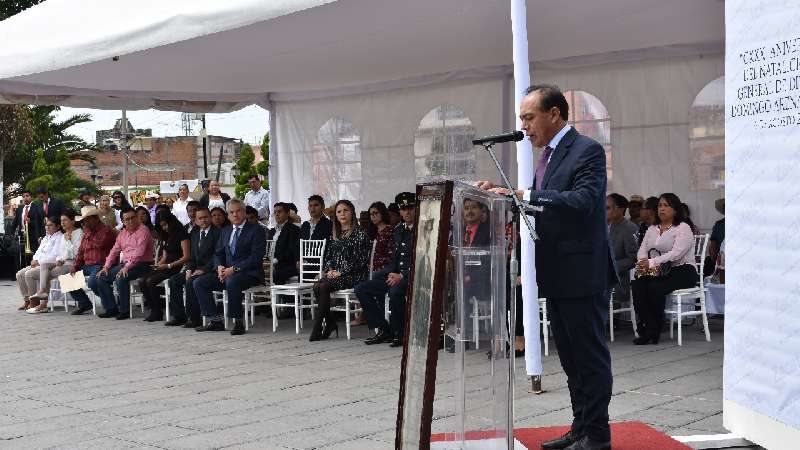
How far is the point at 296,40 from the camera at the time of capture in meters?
8.90

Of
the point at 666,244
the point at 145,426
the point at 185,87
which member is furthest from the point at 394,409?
the point at 185,87

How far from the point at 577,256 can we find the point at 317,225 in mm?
6256

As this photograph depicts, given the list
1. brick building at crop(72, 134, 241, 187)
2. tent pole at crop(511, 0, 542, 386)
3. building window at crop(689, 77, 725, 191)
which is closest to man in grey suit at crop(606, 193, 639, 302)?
building window at crop(689, 77, 725, 191)

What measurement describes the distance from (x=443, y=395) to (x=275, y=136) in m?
10.6

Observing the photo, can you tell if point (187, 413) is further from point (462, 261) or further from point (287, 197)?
point (287, 197)

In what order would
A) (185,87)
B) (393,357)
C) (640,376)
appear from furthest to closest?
1. (185,87)
2. (393,357)
3. (640,376)

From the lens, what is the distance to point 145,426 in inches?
220

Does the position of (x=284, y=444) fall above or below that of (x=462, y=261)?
below

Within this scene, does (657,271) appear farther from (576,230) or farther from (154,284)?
(154,284)

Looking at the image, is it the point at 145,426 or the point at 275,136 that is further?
the point at 275,136

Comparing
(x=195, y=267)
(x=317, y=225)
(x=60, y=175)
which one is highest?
(x=60, y=175)

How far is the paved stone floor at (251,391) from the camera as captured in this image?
5289 millimetres

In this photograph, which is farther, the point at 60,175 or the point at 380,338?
the point at 60,175

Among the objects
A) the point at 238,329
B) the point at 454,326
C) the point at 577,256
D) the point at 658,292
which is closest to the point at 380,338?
the point at 238,329
